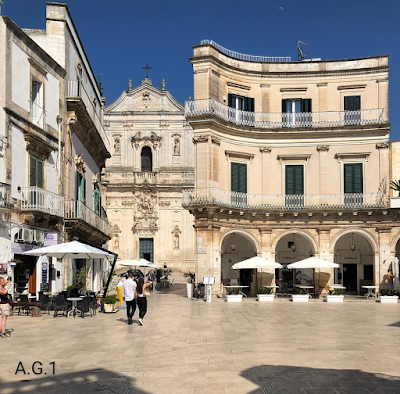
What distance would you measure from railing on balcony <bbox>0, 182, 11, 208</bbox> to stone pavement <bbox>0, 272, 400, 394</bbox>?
12.4 feet

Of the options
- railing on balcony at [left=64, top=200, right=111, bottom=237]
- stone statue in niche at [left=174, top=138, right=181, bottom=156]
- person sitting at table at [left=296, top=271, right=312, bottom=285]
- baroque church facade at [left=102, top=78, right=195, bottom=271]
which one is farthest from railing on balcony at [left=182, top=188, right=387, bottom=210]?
stone statue in niche at [left=174, top=138, right=181, bottom=156]

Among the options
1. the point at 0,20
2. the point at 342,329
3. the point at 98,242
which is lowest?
the point at 342,329

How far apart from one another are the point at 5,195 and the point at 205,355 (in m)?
10.5

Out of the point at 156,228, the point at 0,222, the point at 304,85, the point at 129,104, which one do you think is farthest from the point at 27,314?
the point at 129,104

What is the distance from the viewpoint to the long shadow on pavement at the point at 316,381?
8586 mm

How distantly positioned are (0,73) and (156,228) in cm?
3478

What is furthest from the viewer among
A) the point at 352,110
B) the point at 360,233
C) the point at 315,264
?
the point at 352,110

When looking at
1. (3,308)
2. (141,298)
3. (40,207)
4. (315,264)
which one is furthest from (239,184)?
(3,308)

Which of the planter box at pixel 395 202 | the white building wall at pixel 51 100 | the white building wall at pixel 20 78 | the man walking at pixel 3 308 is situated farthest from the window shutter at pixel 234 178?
the man walking at pixel 3 308

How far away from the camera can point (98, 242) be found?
33.3m

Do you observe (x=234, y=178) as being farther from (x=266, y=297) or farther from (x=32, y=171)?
(x=32, y=171)

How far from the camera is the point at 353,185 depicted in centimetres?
3231

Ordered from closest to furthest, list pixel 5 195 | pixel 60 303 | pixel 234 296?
1. pixel 60 303
2. pixel 5 195
3. pixel 234 296

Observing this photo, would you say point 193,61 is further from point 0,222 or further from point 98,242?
point 0,222
